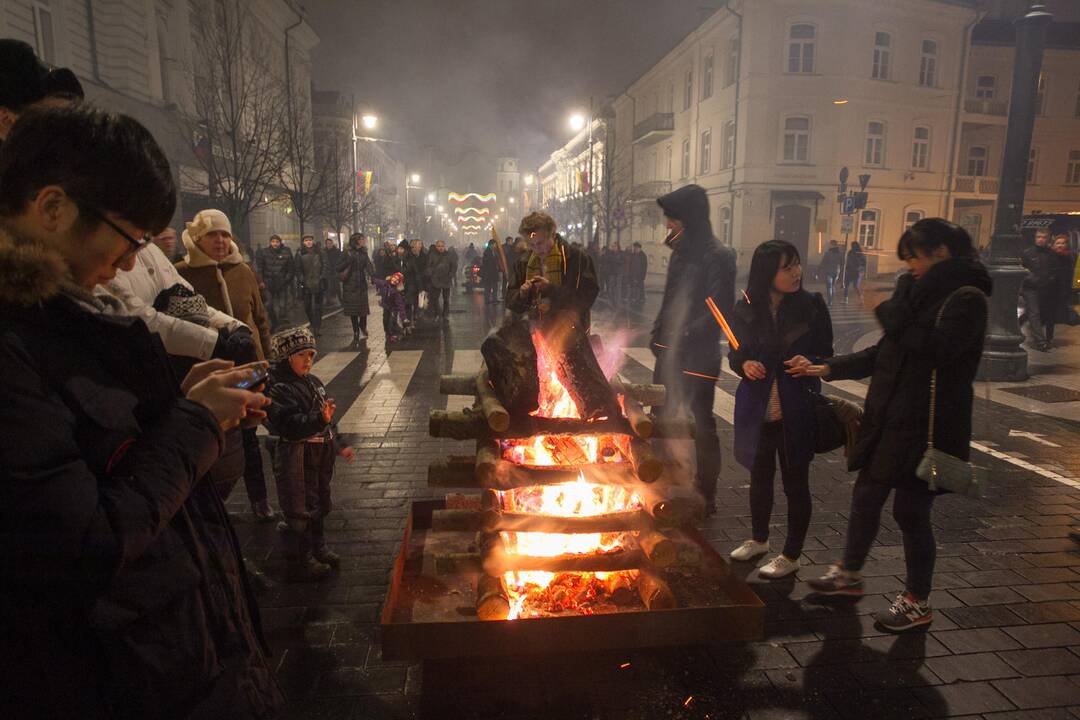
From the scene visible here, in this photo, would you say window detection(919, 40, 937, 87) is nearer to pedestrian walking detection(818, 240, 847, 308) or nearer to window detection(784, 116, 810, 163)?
window detection(784, 116, 810, 163)

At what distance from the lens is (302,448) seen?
156 inches

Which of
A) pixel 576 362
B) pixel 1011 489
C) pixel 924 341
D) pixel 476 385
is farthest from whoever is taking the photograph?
pixel 1011 489

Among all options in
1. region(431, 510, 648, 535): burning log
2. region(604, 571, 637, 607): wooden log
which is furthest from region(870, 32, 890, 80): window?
region(604, 571, 637, 607): wooden log

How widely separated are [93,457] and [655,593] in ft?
8.62

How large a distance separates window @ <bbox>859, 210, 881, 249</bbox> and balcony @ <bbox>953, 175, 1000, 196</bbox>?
16.0ft

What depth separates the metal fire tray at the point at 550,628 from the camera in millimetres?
2963

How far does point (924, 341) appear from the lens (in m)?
3.23

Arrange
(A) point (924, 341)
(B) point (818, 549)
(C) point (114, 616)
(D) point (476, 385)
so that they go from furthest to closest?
(B) point (818, 549) < (D) point (476, 385) < (A) point (924, 341) < (C) point (114, 616)

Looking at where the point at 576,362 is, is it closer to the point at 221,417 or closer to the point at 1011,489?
the point at 221,417

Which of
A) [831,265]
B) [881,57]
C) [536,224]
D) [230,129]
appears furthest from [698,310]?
[881,57]

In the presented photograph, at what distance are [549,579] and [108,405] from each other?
108 inches

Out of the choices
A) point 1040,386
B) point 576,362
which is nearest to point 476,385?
point 576,362

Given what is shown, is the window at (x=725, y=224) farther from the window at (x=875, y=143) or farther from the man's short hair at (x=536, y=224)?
the man's short hair at (x=536, y=224)

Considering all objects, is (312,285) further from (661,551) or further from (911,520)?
(911,520)
